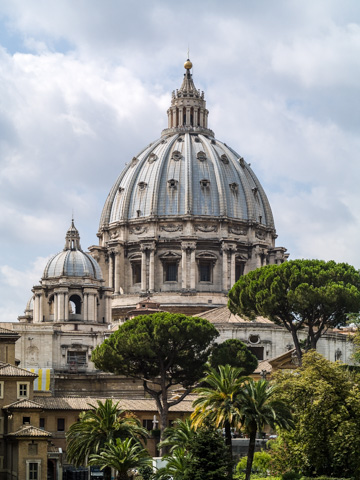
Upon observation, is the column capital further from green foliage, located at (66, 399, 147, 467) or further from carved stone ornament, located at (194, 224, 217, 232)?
green foliage, located at (66, 399, 147, 467)

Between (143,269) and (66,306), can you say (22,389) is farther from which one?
(143,269)

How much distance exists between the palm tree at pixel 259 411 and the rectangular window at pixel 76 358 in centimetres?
4925

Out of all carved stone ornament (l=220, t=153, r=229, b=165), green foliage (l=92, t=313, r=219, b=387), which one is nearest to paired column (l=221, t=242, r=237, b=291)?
carved stone ornament (l=220, t=153, r=229, b=165)

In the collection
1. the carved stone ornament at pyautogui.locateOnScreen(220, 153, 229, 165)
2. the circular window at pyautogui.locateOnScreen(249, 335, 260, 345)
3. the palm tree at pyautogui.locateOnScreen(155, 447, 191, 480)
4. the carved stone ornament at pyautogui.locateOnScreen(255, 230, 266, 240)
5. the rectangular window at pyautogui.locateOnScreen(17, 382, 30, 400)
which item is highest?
the carved stone ornament at pyautogui.locateOnScreen(220, 153, 229, 165)

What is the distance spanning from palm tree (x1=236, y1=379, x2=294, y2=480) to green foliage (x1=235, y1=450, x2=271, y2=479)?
499 cm

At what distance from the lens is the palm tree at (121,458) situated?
57.1m

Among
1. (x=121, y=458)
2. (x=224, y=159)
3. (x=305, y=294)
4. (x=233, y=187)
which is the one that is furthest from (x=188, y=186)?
(x=121, y=458)

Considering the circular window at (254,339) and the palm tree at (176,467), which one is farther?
the circular window at (254,339)

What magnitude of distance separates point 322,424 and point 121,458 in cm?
1032

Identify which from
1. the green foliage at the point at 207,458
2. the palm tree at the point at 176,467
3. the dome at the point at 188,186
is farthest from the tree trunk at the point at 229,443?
the dome at the point at 188,186

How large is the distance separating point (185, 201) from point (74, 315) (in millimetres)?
27496

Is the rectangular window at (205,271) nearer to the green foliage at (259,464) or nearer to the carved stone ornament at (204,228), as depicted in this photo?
the carved stone ornament at (204,228)

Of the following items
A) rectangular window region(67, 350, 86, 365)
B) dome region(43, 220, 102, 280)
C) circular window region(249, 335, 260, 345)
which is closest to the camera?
rectangular window region(67, 350, 86, 365)

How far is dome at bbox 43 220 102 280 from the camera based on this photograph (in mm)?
112750
